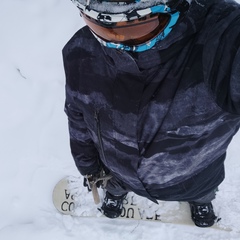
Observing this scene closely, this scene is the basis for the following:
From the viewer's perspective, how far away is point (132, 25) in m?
0.78

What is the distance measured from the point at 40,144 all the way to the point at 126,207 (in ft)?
1.94

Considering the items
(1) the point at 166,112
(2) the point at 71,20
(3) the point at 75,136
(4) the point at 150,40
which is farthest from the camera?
(2) the point at 71,20

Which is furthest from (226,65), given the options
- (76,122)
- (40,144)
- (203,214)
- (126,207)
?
(40,144)

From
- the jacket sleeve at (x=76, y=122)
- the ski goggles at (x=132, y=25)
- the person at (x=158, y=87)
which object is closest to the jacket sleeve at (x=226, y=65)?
the person at (x=158, y=87)

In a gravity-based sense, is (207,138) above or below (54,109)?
above

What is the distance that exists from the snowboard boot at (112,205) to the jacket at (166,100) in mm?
583

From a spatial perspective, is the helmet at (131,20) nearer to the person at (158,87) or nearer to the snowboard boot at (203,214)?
the person at (158,87)

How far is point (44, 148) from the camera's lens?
2062 millimetres

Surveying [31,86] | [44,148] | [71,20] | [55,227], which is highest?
[71,20]

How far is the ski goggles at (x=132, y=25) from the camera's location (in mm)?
738

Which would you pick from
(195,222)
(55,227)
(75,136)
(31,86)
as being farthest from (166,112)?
(31,86)

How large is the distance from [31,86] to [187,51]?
1.52 metres

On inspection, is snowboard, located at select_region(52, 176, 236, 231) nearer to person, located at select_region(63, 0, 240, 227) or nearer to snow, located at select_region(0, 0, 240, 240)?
snow, located at select_region(0, 0, 240, 240)

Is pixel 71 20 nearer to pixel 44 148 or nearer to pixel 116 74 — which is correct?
pixel 44 148
